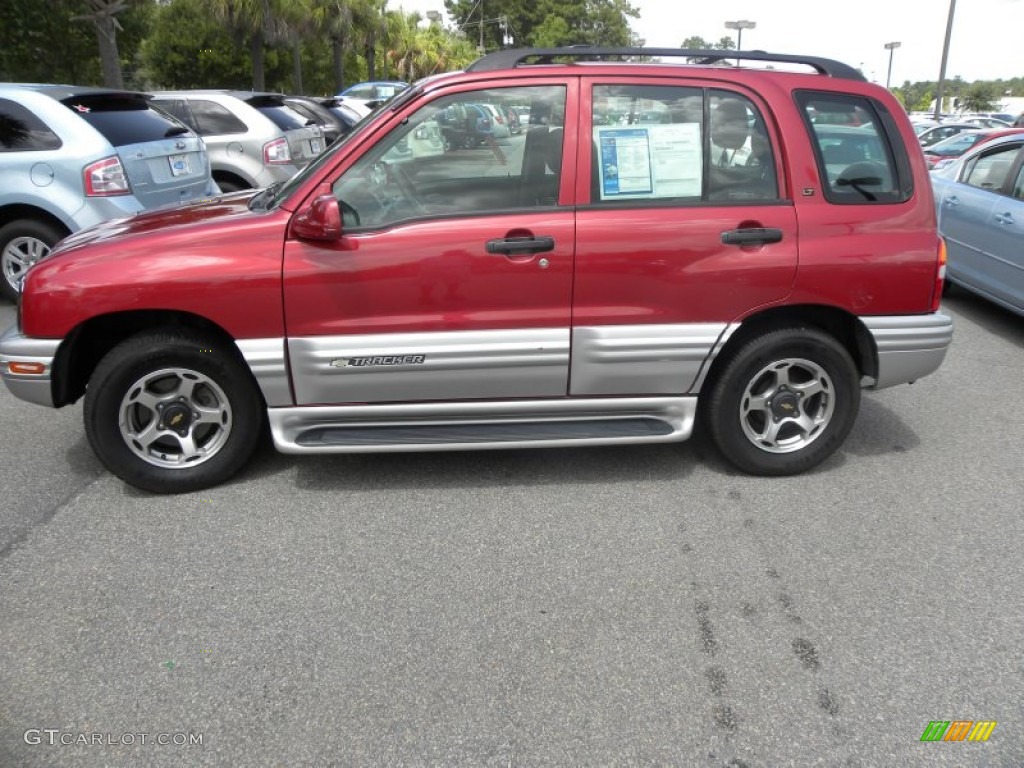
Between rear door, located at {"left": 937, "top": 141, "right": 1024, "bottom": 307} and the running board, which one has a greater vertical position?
rear door, located at {"left": 937, "top": 141, "right": 1024, "bottom": 307}

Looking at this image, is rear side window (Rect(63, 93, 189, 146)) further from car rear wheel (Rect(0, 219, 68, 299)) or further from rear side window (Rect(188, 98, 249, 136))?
rear side window (Rect(188, 98, 249, 136))

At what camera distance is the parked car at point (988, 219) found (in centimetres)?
647

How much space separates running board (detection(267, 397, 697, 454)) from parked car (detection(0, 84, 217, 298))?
3964 mm

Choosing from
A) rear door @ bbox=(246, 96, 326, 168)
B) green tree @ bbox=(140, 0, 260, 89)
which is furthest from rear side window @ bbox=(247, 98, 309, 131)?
green tree @ bbox=(140, 0, 260, 89)

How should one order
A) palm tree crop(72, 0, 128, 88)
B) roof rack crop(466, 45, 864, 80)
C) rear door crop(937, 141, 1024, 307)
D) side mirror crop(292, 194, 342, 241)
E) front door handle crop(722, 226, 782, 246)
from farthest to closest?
palm tree crop(72, 0, 128, 88) < rear door crop(937, 141, 1024, 307) < roof rack crop(466, 45, 864, 80) < front door handle crop(722, 226, 782, 246) < side mirror crop(292, 194, 342, 241)

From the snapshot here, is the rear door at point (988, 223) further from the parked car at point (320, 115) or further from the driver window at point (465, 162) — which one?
the parked car at point (320, 115)

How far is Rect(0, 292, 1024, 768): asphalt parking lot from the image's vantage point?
7.97 ft

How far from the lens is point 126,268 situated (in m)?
3.59

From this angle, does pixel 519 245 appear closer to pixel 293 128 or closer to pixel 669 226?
pixel 669 226

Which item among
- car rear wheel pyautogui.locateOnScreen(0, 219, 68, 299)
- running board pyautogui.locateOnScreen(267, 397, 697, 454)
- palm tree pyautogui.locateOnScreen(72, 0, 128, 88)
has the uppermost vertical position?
palm tree pyautogui.locateOnScreen(72, 0, 128, 88)
